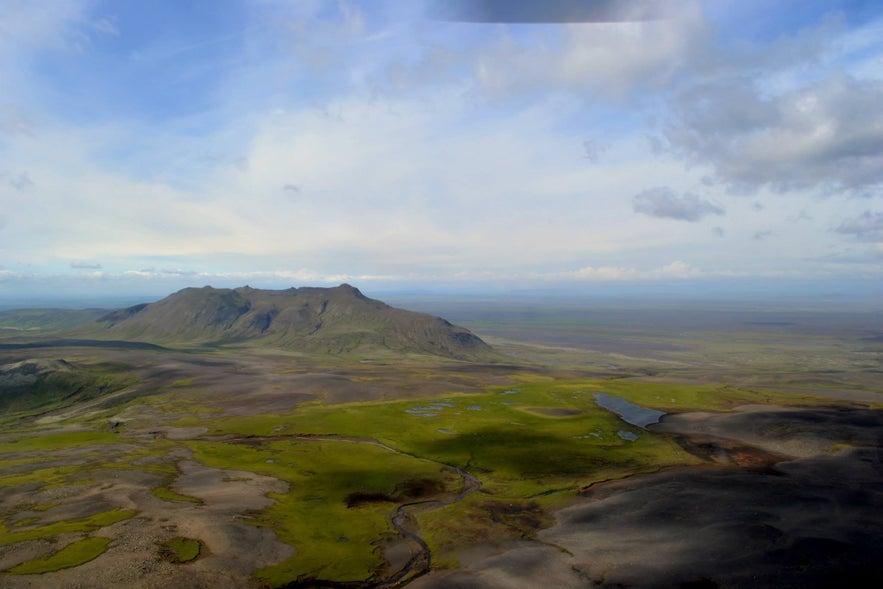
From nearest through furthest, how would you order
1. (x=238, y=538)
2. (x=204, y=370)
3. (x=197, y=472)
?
(x=238, y=538)
(x=197, y=472)
(x=204, y=370)

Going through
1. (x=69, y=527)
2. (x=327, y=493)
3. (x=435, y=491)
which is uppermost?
(x=69, y=527)

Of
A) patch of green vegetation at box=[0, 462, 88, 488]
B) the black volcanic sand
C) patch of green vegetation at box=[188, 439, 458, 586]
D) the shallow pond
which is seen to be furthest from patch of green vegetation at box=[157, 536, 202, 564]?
the shallow pond

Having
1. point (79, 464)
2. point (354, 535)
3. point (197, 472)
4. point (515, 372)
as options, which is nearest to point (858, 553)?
point (354, 535)

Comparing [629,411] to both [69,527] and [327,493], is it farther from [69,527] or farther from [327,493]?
[69,527]

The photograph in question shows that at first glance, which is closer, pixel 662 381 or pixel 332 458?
pixel 332 458

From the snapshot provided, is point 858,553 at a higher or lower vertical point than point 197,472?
higher

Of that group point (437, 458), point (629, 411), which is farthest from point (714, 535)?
point (629, 411)

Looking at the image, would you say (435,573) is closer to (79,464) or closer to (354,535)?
A: (354,535)

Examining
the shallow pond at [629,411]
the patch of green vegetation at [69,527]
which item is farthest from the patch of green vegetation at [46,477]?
the shallow pond at [629,411]
